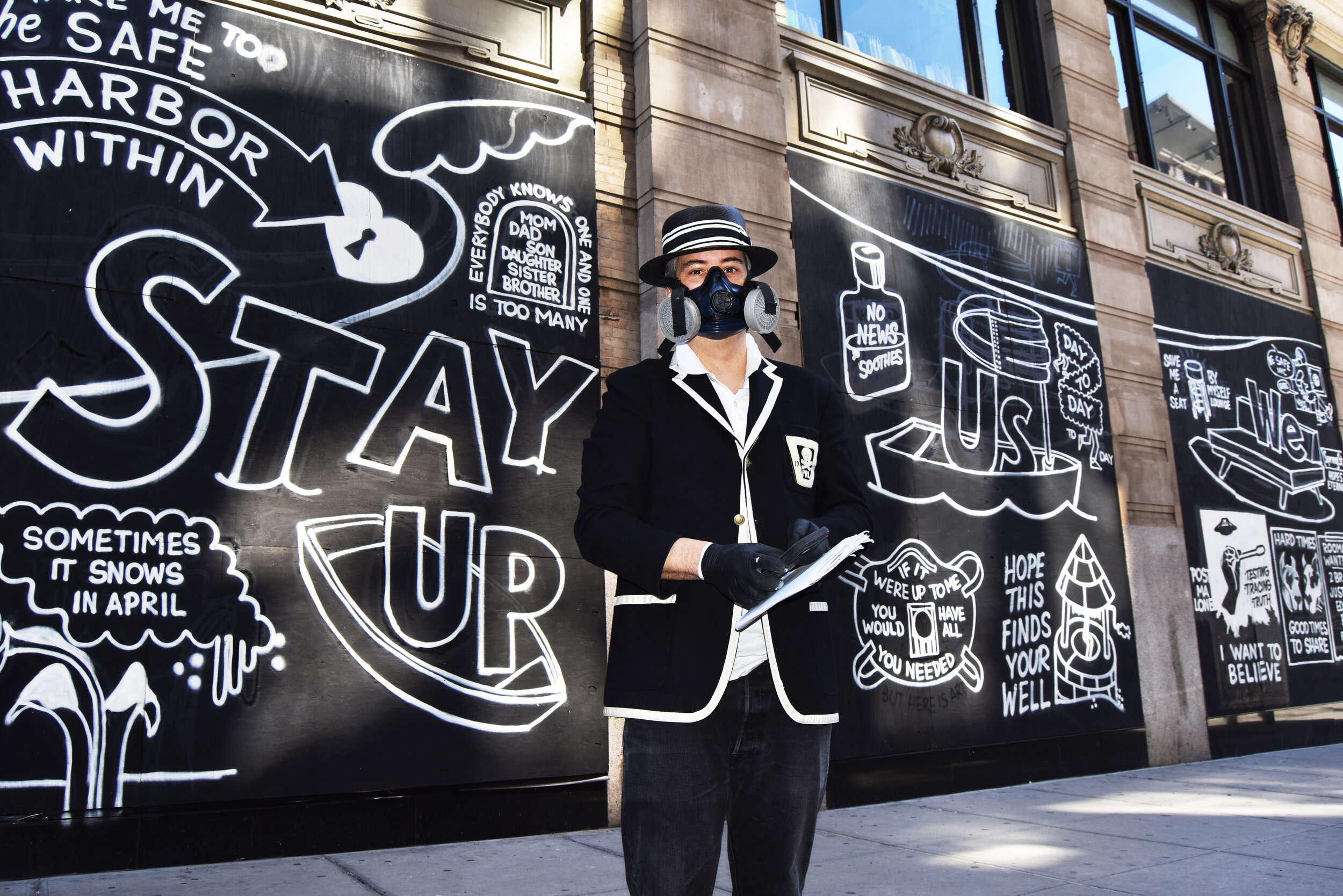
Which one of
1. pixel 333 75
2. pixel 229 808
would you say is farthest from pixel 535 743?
pixel 333 75

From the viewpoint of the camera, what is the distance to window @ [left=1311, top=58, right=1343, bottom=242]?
1203 cm

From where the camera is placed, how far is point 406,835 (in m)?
4.79

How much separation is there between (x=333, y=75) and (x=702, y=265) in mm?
3940

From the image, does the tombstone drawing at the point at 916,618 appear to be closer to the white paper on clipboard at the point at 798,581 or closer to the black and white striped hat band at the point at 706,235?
the black and white striped hat band at the point at 706,235

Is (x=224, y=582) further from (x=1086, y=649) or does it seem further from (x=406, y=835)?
(x=1086, y=649)

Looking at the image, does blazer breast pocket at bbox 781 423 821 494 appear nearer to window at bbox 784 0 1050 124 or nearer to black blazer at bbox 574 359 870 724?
black blazer at bbox 574 359 870 724

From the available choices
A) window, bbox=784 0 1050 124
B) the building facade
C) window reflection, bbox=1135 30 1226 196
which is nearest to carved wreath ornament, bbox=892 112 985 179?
the building facade

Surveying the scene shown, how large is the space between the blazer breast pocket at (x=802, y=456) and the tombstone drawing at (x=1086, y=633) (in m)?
5.92

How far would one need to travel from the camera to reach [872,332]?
23.3ft

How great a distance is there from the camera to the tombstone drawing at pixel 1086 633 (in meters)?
7.52

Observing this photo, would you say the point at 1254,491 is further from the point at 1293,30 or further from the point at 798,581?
the point at 798,581

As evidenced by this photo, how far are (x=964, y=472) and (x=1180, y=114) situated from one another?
6463 millimetres

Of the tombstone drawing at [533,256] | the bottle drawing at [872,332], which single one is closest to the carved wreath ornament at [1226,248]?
the bottle drawing at [872,332]

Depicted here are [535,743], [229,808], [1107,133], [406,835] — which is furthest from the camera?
[1107,133]
